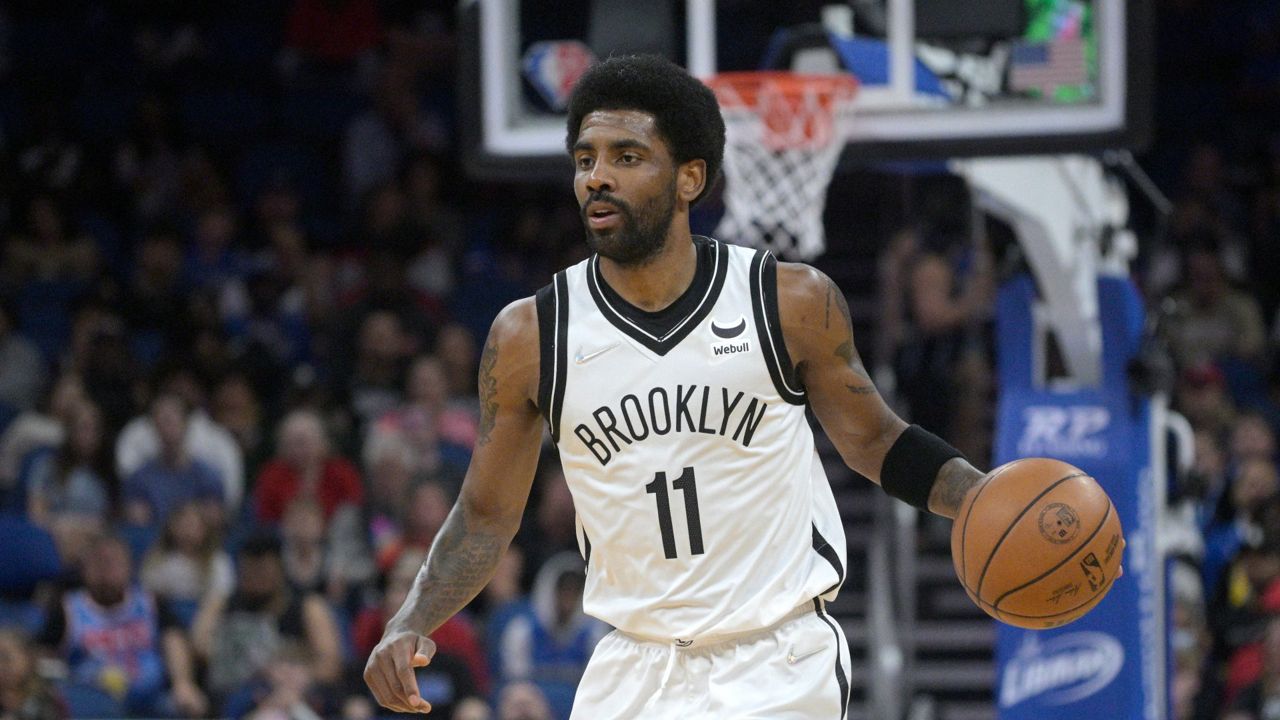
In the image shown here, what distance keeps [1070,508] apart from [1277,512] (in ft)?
19.5

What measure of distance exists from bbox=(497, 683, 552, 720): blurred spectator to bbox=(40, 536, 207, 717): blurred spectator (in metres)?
1.62

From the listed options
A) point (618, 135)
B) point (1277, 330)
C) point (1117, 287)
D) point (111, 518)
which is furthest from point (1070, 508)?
point (1277, 330)

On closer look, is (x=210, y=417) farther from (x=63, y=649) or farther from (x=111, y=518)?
(x=63, y=649)

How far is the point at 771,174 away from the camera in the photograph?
6359 millimetres

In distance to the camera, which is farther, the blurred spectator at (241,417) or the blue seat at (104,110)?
the blue seat at (104,110)

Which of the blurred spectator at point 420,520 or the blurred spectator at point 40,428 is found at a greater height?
the blurred spectator at point 40,428

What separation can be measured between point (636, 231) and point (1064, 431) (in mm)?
3942

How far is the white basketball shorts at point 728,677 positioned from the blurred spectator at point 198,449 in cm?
655

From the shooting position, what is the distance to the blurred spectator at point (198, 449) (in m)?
9.91

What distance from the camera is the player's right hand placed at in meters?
3.70

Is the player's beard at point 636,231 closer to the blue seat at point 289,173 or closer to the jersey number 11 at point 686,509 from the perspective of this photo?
the jersey number 11 at point 686,509

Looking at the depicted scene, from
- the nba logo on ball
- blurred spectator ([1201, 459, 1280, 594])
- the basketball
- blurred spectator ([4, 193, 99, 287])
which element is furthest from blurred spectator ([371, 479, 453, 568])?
the basketball

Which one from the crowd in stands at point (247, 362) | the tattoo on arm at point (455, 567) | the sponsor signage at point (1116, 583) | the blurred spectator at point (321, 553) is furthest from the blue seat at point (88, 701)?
the tattoo on arm at point (455, 567)

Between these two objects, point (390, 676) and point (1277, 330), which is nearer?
point (390, 676)
